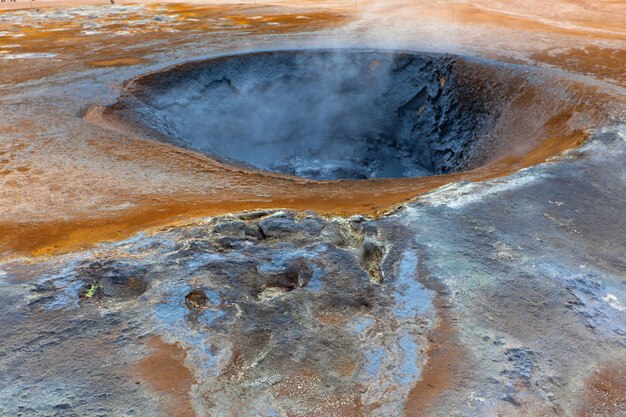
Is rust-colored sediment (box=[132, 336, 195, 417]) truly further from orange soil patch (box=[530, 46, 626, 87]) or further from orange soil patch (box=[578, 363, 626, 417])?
orange soil patch (box=[530, 46, 626, 87])

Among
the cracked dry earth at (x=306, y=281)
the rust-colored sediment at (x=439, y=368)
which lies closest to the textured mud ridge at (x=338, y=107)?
the cracked dry earth at (x=306, y=281)

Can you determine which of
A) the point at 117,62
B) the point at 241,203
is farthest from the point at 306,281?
the point at 117,62

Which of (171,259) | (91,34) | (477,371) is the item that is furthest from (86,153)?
(91,34)

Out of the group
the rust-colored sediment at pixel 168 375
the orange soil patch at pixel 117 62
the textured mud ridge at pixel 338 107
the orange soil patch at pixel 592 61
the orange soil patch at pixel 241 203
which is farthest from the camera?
the orange soil patch at pixel 117 62

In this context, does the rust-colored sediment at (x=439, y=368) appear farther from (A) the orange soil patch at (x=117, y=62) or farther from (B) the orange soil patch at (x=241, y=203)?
(A) the orange soil patch at (x=117, y=62)

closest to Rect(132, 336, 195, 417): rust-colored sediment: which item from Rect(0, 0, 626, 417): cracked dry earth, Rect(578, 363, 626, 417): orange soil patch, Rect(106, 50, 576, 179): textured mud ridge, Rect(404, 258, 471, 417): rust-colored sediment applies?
Rect(0, 0, 626, 417): cracked dry earth

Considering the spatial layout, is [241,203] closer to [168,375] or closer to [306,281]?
[306,281]
